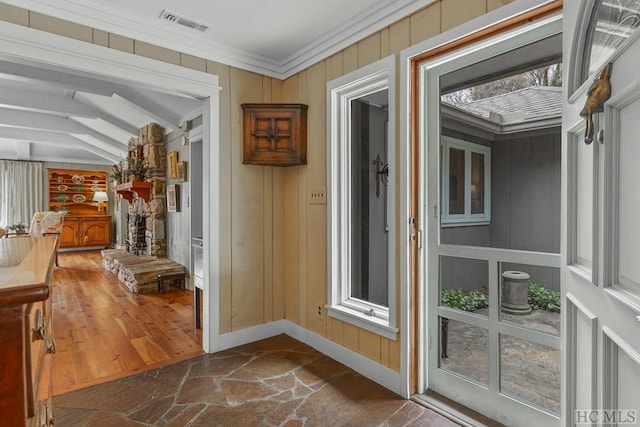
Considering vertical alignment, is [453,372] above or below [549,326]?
below

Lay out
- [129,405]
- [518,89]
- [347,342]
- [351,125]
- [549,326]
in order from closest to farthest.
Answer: [549,326], [518,89], [129,405], [347,342], [351,125]

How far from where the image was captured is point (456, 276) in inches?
84.7

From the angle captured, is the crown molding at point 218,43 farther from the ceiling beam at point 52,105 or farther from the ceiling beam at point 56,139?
the ceiling beam at point 56,139

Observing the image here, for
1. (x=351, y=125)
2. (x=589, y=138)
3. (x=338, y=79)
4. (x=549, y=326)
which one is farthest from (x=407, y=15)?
(x=549, y=326)

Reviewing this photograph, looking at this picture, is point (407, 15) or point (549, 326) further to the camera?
point (407, 15)

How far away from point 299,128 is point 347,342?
1768mm

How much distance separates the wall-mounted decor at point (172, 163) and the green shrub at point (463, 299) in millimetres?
4480

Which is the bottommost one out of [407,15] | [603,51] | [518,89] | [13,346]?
[13,346]

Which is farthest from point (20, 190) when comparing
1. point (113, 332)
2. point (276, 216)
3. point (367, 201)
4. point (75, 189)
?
point (367, 201)

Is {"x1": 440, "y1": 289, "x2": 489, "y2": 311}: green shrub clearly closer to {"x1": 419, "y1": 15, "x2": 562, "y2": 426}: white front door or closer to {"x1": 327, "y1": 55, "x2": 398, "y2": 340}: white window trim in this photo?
{"x1": 419, "y1": 15, "x2": 562, "y2": 426}: white front door

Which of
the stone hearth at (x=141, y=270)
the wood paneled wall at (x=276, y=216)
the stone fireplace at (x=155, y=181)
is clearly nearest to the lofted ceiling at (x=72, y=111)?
the stone fireplace at (x=155, y=181)

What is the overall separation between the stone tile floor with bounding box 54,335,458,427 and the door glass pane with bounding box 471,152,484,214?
123 centimetres

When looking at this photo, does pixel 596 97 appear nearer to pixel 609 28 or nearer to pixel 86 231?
pixel 609 28

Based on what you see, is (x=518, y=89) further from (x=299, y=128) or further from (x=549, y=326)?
(x=299, y=128)
